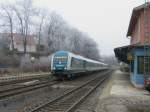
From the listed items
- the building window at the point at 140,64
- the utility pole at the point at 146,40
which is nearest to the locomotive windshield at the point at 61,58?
the utility pole at the point at 146,40

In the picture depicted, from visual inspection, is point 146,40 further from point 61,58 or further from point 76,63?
point 76,63

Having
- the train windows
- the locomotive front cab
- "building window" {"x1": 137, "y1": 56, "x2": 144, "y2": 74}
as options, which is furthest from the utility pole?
the train windows

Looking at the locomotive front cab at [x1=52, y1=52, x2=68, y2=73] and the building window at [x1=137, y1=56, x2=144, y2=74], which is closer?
the building window at [x1=137, y1=56, x2=144, y2=74]

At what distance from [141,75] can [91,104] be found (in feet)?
33.4

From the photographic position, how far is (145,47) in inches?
942

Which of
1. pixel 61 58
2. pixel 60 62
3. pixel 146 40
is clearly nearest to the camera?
pixel 146 40

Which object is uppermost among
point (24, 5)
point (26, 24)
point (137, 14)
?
point (24, 5)

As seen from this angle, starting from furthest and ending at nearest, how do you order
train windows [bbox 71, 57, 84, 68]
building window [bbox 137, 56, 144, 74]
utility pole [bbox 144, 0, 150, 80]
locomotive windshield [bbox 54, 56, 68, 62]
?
train windows [bbox 71, 57, 84, 68] < locomotive windshield [bbox 54, 56, 68, 62] < building window [bbox 137, 56, 144, 74] < utility pole [bbox 144, 0, 150, 80]

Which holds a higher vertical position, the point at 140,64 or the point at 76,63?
the point at 76,63

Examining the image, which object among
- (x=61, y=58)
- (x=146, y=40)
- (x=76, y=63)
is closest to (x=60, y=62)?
(x=61, y=58)

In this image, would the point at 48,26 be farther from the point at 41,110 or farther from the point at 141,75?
the point at 41,110

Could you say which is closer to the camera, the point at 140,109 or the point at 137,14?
the point at 140,109

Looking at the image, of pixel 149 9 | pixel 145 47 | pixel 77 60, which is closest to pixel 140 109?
pixel 145 47

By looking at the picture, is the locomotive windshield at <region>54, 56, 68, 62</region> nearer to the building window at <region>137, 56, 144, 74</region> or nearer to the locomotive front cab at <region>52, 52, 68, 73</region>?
the locomotive front cab at <region>52, 52, 68, 73</region>
